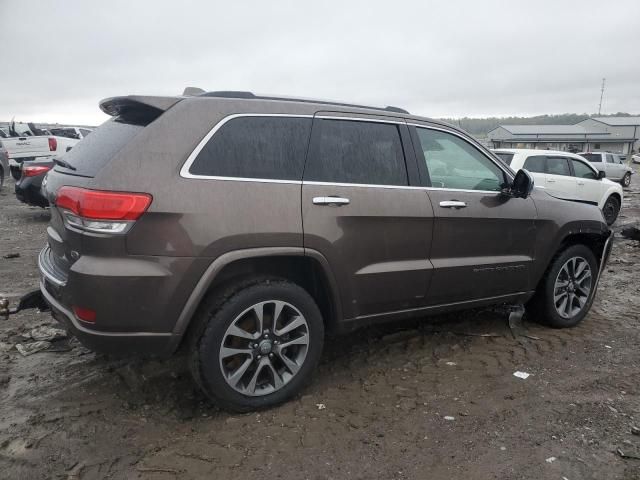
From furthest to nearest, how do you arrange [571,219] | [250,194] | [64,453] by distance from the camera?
[571,219], [250,194], [64,453]

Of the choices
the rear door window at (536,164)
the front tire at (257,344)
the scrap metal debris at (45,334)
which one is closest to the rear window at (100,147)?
the front tire at (257,344)

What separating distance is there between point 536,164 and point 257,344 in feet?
29.6

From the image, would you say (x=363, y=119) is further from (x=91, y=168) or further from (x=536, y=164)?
(x=536, y=164)

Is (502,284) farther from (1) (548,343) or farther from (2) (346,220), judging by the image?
(2) (346,220)

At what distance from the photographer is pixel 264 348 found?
2.96m

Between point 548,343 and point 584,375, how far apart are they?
0.60 metres

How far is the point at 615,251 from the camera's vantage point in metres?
8.33

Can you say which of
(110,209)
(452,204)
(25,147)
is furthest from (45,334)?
(25,147)

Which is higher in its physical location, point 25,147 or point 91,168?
point 25,147

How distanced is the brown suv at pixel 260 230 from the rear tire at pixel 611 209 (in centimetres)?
949

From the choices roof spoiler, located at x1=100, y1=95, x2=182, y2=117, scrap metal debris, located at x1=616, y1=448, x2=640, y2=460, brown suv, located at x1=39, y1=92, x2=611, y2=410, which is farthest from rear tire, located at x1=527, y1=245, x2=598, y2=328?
roof spoiler, located at x1=100, y1=95, x2=182, y2=117

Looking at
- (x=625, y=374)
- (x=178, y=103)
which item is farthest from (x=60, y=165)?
(x=625, y=374)

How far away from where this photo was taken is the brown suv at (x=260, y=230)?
2.59 m

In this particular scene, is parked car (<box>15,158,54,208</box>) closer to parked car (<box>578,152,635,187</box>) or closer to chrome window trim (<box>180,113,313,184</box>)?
chrome window trim (<box>180,113,313,184</box>)
